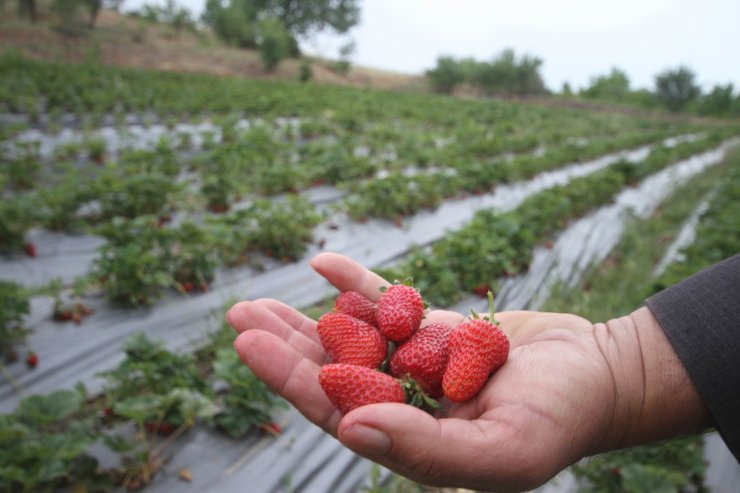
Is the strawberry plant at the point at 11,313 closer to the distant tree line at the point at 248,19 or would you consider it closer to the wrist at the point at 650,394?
the wrist at the point at 650,394

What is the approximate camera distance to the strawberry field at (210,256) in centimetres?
238

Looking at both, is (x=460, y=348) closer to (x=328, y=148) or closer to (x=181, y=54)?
(x=328, y=148)

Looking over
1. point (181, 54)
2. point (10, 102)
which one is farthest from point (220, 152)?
point (181, 54)

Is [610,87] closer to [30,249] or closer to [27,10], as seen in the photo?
[27,10]

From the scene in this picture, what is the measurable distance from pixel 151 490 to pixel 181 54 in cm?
2584

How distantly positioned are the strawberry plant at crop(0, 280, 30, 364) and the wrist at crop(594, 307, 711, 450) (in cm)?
310

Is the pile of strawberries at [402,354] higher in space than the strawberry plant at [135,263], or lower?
higher

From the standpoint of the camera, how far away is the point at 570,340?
1.55 metres

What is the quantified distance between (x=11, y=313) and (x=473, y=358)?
9.11 feet

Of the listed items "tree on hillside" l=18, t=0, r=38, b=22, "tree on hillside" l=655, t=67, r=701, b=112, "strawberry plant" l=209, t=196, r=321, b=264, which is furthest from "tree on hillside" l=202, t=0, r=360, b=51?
"strawberry plant" l=209, t=196, r=321, b=264

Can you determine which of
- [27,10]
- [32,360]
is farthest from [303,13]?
[32,360]

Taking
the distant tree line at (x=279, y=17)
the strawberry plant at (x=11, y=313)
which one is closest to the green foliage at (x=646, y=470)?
the strawberry plant at (x=11, y=313)

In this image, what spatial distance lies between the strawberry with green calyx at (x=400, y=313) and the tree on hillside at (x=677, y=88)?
157 ft

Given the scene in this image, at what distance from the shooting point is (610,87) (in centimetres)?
6056
